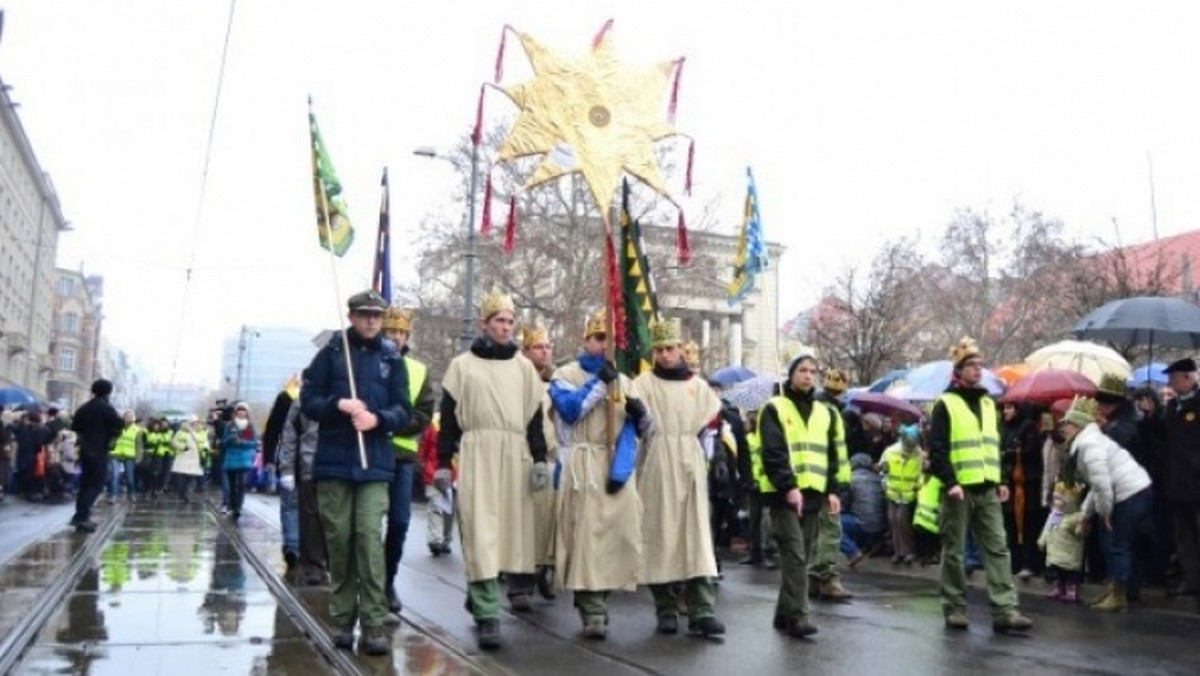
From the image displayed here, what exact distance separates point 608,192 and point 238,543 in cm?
620

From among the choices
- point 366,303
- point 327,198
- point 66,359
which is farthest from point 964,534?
point 66,359

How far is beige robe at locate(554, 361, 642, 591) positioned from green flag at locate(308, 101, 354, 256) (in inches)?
75.9

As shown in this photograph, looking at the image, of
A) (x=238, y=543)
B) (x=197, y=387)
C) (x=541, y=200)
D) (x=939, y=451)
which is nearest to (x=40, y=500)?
(x=238, y=543)

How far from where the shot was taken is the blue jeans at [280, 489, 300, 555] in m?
10.6

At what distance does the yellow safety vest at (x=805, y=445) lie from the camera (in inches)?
305

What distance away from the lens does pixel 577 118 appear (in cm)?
914

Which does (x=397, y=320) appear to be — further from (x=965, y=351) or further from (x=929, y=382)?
(x=929, y=382)

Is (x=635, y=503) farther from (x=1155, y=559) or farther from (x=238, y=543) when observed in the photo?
(x=238, y=543)

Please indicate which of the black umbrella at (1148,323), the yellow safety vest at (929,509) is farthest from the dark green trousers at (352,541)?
the black umbrella at (1148,323)

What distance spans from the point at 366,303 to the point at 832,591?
4.77 m

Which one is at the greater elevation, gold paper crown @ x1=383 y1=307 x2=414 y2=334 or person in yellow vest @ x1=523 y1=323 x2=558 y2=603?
gold paper crown @ x1=383 y1=307 x2=414 y2=334

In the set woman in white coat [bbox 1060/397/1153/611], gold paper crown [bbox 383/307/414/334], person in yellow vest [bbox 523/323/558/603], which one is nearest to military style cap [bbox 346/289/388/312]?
person in yellow vest [bbox 523/323/558/603]

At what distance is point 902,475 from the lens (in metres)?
11.8

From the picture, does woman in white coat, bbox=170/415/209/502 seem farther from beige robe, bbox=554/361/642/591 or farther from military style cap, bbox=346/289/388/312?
military style cap, bbox=346/289/388/312
